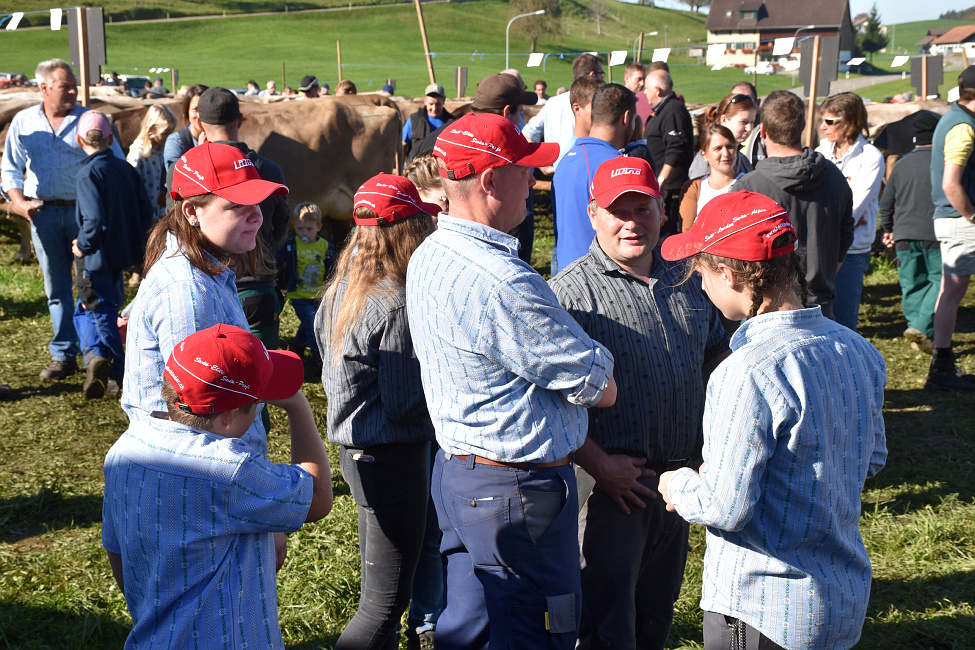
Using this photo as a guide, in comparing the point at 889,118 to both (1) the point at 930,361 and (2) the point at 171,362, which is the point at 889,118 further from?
(2) the point at 171,362

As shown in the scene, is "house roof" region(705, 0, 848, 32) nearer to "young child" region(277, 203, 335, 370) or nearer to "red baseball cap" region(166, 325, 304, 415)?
"young child" region(277, 203, 335, 370)

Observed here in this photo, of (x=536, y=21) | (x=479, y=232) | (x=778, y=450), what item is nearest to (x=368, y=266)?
(x=479, y=232)

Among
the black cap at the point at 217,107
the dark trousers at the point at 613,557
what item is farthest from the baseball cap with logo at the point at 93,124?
the dark trousers at the point at 613,557

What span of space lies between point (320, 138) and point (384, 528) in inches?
294

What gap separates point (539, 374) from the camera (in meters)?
2.20

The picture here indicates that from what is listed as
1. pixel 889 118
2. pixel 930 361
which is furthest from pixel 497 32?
pixel 930 361

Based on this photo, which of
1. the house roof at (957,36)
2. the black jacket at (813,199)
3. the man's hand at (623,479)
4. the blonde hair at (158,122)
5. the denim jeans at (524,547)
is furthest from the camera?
the house roof at (957,36)

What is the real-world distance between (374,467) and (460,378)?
77 cm

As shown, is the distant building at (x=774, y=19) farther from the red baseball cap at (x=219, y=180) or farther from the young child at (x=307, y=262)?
the red baseball cap at (x=219, y=180)

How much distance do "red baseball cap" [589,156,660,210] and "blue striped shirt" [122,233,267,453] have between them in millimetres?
1281

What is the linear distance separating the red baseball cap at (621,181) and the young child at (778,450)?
656 millimetres

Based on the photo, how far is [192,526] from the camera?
199cm

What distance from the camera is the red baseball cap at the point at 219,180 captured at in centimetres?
257

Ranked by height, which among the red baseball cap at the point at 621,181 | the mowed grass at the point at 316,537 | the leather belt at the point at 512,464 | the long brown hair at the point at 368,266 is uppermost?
the red baseball cap at the point at 621,181
